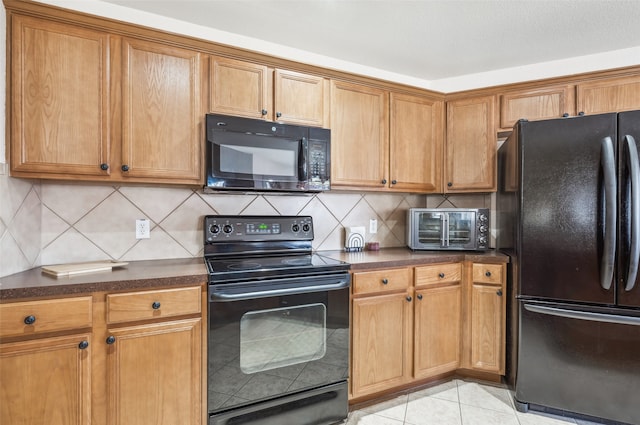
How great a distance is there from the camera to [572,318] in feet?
6.11

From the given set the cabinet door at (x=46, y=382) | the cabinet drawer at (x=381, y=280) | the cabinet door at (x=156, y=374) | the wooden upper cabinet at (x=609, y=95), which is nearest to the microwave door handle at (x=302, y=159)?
the cabinet drawer at (x=381, y=280)

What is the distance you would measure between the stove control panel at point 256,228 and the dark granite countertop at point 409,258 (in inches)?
9.7

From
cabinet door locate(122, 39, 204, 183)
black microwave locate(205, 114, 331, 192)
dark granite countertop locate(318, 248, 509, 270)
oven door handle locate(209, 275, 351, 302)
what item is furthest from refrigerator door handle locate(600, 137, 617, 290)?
cabinet door locate(122, 39, 204, 183)

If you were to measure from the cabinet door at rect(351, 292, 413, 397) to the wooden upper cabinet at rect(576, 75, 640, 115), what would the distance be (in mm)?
1815

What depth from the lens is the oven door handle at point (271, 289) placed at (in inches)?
62.2

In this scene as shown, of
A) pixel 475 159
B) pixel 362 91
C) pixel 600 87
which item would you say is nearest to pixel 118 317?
pixel 362 91

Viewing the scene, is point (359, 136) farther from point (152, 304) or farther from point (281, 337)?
point (152, 304)

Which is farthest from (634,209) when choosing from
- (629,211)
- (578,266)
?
(578,266)

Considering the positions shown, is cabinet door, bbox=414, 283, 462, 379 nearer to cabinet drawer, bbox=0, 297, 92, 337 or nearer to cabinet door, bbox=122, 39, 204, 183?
cabinet door, bbox=122, 39, 204, 183

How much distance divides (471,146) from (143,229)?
2.39 meters

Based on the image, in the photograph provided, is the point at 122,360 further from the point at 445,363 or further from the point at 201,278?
the point at 445,363

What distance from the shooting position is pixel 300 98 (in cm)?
211

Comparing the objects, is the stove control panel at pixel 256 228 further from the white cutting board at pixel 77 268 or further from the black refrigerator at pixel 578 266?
the black refrigerator at pixel 578 266

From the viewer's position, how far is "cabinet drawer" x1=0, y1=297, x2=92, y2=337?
4.11ft
